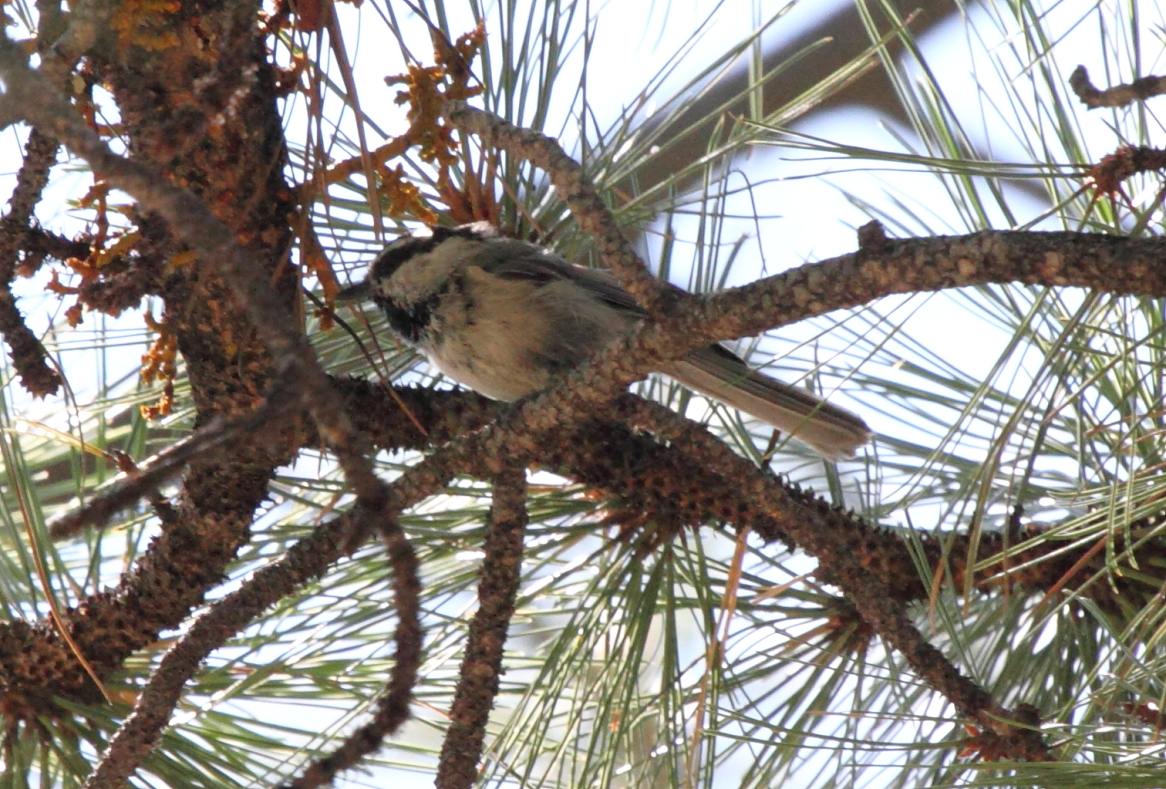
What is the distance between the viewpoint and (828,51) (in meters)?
3.17

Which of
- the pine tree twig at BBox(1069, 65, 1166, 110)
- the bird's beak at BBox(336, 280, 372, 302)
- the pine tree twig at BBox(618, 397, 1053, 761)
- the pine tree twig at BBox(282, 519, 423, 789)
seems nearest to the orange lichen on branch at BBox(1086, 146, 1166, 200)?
the pine tree twig at BBox(1069, 65, 1166, 110)

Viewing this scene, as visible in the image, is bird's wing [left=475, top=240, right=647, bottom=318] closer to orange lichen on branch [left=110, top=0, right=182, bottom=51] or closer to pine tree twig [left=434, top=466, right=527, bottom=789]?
pine tree twig [left=434, top=466, right=527, bottom=789]

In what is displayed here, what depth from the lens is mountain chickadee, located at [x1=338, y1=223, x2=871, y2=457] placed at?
1.96 m

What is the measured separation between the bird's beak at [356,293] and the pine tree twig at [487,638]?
54 centimetres

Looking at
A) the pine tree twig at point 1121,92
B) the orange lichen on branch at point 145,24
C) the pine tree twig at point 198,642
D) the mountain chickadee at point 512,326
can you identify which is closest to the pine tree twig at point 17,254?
the orange lichen on branch at point 145,24

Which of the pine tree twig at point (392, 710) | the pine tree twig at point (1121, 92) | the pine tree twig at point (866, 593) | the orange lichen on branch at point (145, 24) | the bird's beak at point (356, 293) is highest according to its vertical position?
the bird's beak at point (356, 293)

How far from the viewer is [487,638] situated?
1337mm

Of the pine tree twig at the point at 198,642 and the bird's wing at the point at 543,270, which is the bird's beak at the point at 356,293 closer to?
the bird's wing at the point at 543,270

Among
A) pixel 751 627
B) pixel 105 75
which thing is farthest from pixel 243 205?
pixel 751 627

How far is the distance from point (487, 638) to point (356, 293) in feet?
2.73

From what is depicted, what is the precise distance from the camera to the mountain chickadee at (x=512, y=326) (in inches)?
77.2

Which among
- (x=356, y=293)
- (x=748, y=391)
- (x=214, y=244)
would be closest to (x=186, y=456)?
(x=214, y=244)

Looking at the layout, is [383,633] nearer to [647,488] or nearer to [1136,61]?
[647,488]

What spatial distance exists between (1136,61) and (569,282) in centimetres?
119
